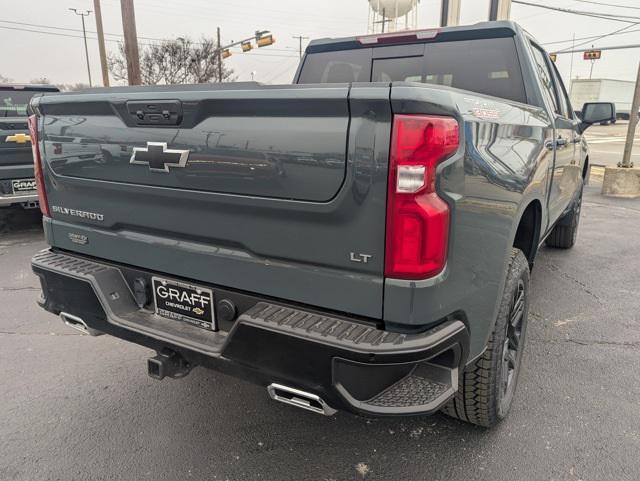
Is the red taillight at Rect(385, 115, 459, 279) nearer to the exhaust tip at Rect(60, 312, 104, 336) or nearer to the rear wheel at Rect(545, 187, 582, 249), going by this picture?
the exhaust tip at Rect(60, 312, 104, 336)

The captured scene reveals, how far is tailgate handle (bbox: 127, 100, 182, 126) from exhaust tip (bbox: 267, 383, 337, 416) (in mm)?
1097

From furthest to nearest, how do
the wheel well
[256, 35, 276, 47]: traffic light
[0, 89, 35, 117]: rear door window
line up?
1. [256, 35, 276, 47]: traffic light
2. [0, 89, 35, 117]: rear door window
3. the wheel well

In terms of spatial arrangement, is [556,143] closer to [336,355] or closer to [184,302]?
[336,355]

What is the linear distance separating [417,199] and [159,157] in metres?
1.08

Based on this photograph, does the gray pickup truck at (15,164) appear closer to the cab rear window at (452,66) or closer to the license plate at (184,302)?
the cab rear window at (452,66)

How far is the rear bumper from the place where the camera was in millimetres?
1668

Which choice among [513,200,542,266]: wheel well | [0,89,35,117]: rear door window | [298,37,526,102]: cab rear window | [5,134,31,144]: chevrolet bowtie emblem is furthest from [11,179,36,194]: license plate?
[513,200,542,266]: wheel well

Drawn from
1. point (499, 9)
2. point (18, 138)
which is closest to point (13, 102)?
point (18, 138)

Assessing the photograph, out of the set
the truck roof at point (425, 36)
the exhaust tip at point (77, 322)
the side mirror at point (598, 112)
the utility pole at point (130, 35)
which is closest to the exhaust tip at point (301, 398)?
the exhaust tip at point (77, 322)

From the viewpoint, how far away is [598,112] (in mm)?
4430

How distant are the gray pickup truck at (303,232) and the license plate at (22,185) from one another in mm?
4019

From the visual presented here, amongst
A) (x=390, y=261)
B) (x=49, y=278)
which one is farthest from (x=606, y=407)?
(x=49, y=278)

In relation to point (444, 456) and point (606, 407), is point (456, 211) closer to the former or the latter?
point (444, 456)

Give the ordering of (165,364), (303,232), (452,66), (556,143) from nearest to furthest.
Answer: (303,232) → (165,364) → (556,143) → (452,66)
